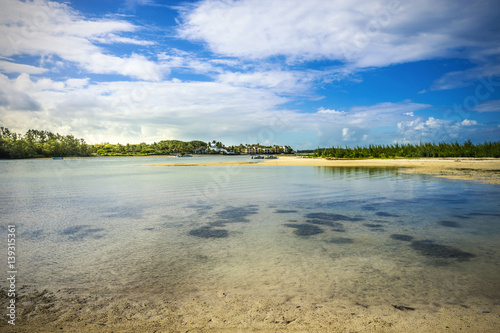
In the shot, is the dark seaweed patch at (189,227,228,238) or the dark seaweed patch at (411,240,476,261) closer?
the dark seaweed patch at (411,240,476,261)

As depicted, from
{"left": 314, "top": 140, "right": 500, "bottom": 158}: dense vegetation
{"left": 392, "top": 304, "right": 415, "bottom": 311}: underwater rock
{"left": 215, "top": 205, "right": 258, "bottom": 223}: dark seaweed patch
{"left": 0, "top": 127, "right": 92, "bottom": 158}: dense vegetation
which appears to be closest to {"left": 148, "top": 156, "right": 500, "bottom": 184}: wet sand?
{"left": 314, "top": 140, "right": 500, "bottom": 158}: dense vegetation

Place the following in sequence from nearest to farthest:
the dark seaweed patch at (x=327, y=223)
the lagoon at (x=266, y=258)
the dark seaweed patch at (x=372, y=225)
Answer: the lagoon at (x=266, y=258), the dark seaweed patch at (x=372, y=225), the dark seaweed patch at (x=327, y=223)

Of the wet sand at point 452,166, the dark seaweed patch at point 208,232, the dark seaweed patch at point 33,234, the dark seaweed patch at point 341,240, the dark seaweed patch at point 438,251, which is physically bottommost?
the dark seaweed patch at point 33,234

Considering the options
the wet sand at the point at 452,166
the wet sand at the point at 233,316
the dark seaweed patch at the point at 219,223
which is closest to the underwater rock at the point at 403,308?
the wet sand at the point at 233,316

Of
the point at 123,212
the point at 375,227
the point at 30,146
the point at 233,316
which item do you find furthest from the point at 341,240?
the point at 30,146

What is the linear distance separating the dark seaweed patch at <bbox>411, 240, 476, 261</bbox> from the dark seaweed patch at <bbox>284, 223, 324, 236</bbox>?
3.15 metres

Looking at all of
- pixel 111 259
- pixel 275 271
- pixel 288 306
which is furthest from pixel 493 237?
pixel 111 259

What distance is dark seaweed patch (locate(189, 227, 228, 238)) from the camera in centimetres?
1017

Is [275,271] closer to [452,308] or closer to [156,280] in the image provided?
[156,280]

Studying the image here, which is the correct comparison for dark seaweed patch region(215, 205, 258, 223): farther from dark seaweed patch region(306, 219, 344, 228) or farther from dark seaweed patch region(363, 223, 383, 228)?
dark seaweed patch region(363, 223, 383, 228)

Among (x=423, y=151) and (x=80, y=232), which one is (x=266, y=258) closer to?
(x=80, y=232)

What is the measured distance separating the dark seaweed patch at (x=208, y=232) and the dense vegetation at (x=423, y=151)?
7198 centimetres

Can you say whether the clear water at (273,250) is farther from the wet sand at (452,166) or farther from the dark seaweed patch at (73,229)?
the wet sand at (452,166)

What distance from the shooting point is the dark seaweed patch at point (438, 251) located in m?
7.76
